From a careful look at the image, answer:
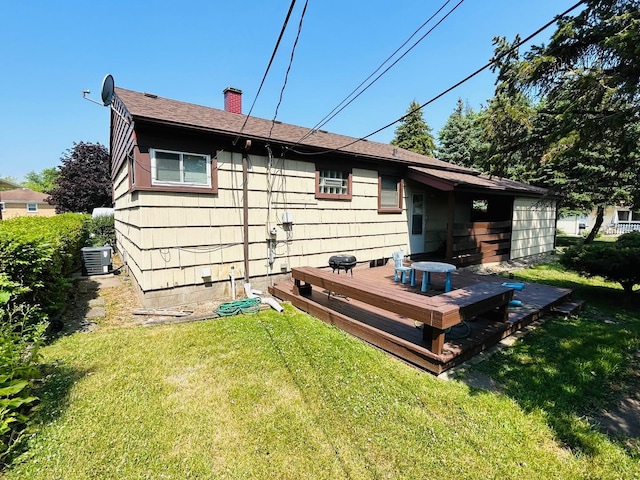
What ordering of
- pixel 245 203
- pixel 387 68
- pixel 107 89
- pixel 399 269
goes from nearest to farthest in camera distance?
pixel 387 68, pixel 107 89, pixel 245 203, pixel 399 269

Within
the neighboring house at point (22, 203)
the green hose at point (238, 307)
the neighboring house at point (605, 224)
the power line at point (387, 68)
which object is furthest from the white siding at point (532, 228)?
the neighboring house at point (22, 203)

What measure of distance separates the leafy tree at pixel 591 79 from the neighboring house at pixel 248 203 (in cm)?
277

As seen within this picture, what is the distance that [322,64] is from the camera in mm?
6145

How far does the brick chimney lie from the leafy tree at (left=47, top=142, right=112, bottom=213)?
20.0 metres

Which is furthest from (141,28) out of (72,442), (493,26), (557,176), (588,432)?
(557,176)

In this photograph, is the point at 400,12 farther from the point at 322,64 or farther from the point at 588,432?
the point at 588,432

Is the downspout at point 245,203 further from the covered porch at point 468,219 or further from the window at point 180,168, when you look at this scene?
the covered porch at point 468,219

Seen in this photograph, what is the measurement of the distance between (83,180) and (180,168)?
24697 mm

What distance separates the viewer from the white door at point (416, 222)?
10.2 meters

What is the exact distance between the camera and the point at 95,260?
891 cm

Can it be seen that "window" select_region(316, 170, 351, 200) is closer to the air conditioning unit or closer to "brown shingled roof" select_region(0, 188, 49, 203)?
the air conditioning unit

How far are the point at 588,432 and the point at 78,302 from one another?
821 cm

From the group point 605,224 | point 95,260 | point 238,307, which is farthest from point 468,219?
point 605,224

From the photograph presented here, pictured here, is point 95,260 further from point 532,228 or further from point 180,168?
point 532,228
